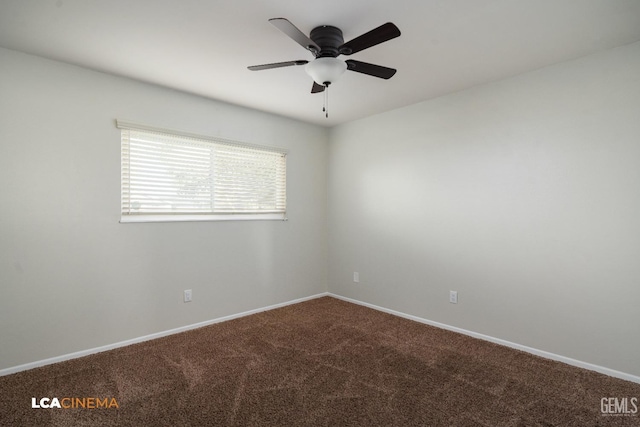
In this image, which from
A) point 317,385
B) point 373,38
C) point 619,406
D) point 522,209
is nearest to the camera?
point 373,38

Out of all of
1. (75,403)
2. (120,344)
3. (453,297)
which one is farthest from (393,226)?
(75,403)

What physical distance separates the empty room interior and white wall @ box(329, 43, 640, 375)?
2 centimetres

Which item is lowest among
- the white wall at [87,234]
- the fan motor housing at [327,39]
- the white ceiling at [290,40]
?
the white wall at [87,234]

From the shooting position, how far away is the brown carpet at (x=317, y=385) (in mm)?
1930

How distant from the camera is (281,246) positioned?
13.6 ft

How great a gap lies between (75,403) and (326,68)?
8.74 feet

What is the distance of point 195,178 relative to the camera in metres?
3.43

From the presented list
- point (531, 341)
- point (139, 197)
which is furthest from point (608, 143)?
point (139, 197)

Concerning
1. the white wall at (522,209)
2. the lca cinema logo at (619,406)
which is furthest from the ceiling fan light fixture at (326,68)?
the lca cinema logo at (619,406)

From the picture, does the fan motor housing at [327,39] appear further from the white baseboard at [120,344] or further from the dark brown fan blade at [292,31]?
the white baseboard at [120,344]

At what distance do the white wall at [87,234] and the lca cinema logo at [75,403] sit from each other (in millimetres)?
643

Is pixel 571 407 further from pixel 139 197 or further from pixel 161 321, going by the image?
pixel 139 197

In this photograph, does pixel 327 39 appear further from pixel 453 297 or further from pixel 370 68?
pixel 453 297

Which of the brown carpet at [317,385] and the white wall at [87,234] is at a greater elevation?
the white wall at [87,234]
